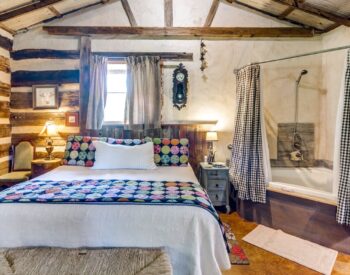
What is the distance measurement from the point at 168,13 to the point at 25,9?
1.86m

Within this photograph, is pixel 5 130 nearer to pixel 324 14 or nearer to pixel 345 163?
pixel 345 163

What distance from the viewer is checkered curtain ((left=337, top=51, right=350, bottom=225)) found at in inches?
87.7

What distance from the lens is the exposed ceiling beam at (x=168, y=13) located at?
369 centimetres

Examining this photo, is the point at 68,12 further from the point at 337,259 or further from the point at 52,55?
the point at 337,259

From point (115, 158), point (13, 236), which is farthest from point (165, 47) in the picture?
point (13, 236)

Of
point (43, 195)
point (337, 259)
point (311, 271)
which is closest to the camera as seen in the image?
point (43, 195)

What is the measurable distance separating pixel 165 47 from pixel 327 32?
2362 millimetres

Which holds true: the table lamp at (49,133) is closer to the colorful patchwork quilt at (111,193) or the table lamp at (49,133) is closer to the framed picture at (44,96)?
the framed picture at (44,96)

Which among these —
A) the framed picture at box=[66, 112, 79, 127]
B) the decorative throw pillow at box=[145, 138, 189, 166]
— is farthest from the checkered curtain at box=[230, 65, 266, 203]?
the framed picture at box=[66, 112, 79, 127]

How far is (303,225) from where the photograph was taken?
8.58 ft

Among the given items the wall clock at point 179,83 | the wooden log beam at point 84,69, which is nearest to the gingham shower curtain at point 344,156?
the wall clock at point 179,83

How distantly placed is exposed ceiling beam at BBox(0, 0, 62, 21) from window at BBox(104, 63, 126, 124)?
1.05 meters

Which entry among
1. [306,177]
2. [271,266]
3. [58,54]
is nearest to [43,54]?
[58,54]

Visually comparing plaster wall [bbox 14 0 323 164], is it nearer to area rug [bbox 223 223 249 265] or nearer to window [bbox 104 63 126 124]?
window [bbox 104 63 126 124]
